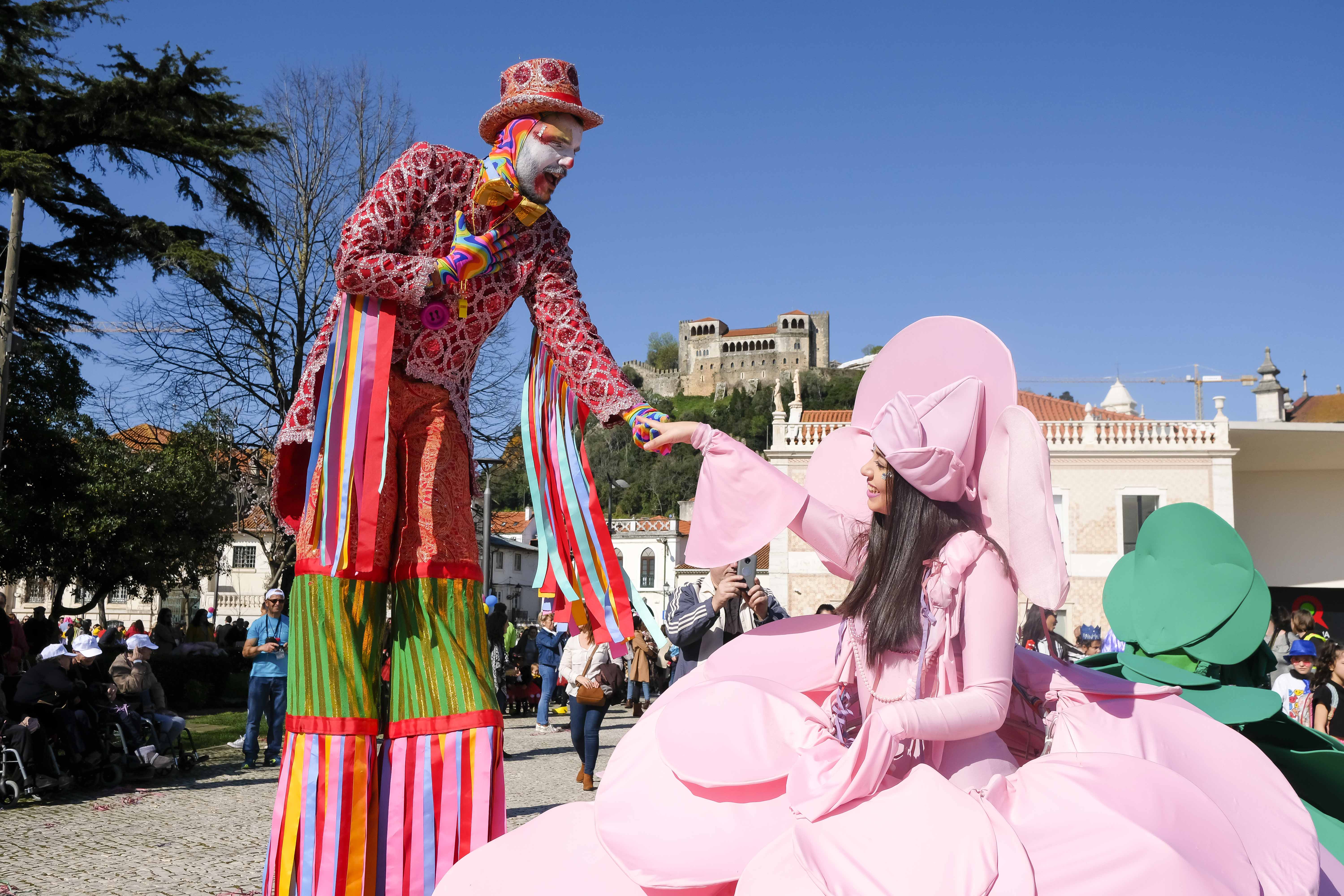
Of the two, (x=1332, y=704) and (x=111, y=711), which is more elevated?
(x=1332, y=704)

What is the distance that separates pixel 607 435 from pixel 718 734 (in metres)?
49.8

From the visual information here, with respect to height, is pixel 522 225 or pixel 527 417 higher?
pixel 522 225

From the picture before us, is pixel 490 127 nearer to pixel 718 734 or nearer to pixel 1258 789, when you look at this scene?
pixel 718 734

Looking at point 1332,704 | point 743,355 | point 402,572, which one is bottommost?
point 1332,704

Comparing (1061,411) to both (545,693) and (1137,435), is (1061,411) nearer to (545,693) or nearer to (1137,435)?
(1137,435)

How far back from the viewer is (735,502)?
6.84 ft

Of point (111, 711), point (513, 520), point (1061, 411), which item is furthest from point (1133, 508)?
point (513, 520)

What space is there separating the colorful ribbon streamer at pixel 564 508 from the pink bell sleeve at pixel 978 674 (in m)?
1.03

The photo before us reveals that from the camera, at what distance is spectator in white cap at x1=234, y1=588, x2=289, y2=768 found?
8.22m

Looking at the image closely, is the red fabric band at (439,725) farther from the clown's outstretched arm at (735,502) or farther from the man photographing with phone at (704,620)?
the man photographing with phone at (704,620)

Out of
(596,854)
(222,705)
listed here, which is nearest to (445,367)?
(596,854)

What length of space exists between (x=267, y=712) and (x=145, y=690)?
1.00 m

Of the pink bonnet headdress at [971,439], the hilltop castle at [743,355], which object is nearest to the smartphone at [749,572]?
the pink bonnet headdress at [971,439]

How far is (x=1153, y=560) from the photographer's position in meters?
2.86
